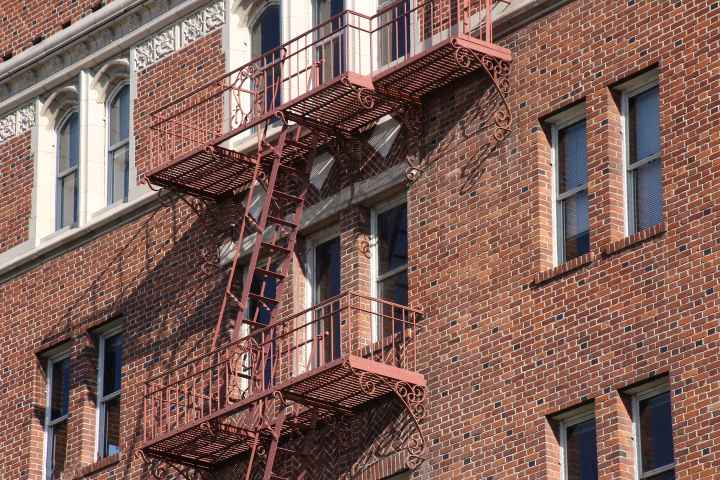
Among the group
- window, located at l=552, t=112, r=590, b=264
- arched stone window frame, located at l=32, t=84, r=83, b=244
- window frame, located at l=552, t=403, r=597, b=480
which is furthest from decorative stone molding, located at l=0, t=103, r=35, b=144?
window frame, located at l=552, t=403, r=597, b=480

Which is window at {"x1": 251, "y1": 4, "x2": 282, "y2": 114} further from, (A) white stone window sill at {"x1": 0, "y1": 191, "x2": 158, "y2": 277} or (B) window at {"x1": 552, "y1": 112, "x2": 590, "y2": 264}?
(B) window at {"x1": 552, "y1": 112, "x2": 590, "y2": 264}

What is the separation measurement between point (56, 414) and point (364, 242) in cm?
744

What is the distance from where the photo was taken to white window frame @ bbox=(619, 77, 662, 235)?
33250mm

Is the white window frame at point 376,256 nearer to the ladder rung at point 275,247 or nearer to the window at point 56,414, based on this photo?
the ladder rung at point 275,247

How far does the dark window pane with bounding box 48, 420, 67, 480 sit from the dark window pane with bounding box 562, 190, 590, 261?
10.7 m

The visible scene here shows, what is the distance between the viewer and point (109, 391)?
4122 centimetres

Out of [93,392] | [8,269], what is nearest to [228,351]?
[93,392]

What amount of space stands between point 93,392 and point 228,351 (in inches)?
158

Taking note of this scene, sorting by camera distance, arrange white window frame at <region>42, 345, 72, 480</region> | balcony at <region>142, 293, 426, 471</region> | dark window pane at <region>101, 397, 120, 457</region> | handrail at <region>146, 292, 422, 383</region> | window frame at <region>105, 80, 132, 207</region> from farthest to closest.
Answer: window frame at <region>105, 80, 132, 207</region>, white window frame at <region>42, 345, 72, 480</region>, dark window pane at <region>101, 397, 120, 457</region>, handrail at <region>146, 292, 422, 383</region>, balcony at <region>142, 293, 426, 471</region>

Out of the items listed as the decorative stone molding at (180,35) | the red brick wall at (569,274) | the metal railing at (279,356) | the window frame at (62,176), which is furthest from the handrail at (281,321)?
the decorative stone molding at (180,35)

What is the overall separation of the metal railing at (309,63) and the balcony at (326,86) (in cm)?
1

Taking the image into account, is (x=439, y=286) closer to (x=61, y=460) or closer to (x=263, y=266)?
(x=263, y=266)

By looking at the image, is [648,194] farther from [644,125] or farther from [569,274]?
[569,274]

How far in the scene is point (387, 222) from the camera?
1455 inches
